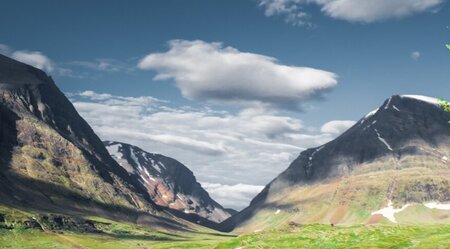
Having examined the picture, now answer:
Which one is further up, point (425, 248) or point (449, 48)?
point (449, 48)

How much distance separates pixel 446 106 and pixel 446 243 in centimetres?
2441

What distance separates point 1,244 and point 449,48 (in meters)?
205

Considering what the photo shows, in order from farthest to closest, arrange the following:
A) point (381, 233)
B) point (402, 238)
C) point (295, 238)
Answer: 1. point (295, 238)
2. point (381, 233)
3. point (402, 238)

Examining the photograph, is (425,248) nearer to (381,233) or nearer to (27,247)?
(381,233)

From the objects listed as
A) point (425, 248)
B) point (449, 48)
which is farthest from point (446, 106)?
point (425, 248)

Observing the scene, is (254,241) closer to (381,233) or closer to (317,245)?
(317,245)

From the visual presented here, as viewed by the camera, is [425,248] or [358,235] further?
[358,235]

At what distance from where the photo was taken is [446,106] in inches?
1475

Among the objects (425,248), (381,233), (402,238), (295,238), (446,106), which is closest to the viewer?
(446,106)

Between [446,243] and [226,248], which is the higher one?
[446,243]

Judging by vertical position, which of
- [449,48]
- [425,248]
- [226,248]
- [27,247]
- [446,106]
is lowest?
[27,247]

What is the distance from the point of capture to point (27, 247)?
198m

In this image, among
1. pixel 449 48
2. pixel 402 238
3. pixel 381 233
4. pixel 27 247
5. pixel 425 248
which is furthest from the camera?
pixel 27 247

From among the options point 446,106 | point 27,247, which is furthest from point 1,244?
point 446,106
